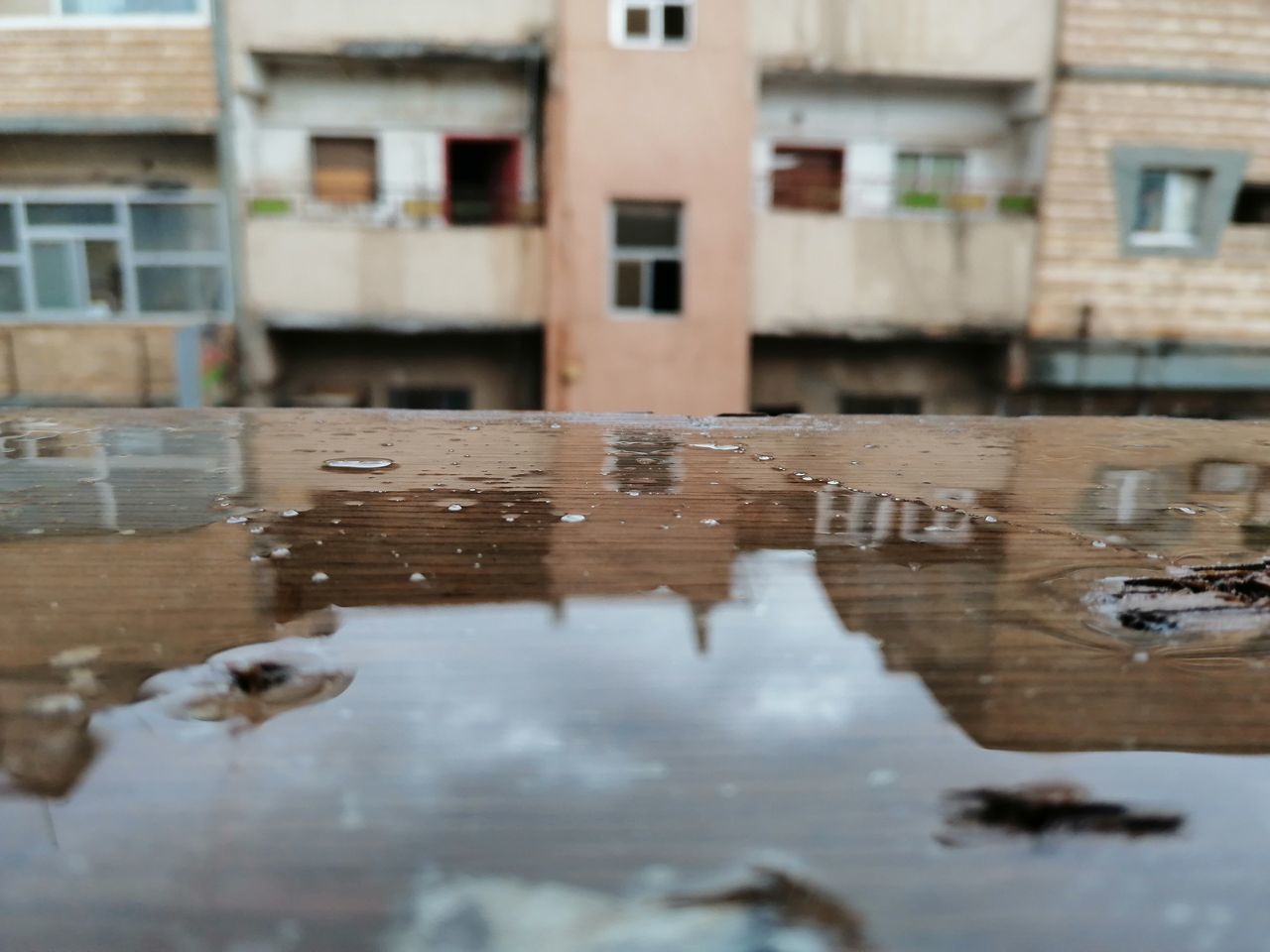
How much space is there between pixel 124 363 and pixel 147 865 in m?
9.42

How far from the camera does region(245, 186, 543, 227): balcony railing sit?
892 centimetres

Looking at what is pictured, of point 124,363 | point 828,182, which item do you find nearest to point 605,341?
point 828,182

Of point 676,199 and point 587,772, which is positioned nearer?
point 587,772

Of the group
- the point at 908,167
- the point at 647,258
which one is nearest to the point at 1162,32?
the point at 908,167

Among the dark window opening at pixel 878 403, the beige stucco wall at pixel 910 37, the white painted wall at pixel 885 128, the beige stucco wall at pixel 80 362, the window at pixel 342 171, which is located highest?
the beige stucco wall at pixel 910 37

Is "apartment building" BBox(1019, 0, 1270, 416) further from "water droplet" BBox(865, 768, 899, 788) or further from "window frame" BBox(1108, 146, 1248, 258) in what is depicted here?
"water droplet" BBox(865, 768, 899, 788)

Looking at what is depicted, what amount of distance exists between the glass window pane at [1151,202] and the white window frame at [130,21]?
9.23 m

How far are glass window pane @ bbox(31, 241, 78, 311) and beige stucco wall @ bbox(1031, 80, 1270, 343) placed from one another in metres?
9.74

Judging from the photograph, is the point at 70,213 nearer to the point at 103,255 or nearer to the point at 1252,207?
the point at 103,255

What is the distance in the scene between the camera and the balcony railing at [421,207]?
892cm

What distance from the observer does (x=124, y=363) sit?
8477mm

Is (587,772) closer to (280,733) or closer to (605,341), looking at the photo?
(280,733)

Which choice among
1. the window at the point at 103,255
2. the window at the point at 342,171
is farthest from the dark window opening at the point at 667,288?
the window at the point at 103,255

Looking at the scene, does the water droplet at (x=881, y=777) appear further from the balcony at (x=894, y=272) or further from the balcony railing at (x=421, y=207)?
the balcony railing at (x=421, y=207)
